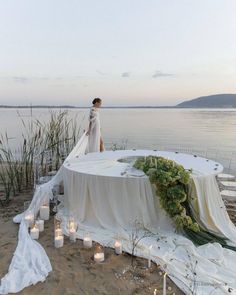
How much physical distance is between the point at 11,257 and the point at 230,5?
24.8 ft

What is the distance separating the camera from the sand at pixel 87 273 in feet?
8.07

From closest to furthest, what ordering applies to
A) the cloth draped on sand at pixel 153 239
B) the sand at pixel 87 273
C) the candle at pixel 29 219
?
1. the sand at pixel 87 273
2. the cloth draped on sand at pixel 153 239
3. the candle at pixel 29 219

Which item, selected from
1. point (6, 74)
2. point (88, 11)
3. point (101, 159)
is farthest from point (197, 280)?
point (6, 74)

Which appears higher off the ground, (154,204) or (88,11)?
(88,11)

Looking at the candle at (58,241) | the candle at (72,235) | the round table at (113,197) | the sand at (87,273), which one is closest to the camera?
the sand at (87,273)

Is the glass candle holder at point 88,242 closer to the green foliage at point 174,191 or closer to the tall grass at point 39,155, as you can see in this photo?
the green foliage at point 174,191

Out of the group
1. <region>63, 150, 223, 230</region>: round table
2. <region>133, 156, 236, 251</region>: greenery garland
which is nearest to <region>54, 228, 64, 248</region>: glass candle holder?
<region>63, 150, 223, 230</region>: round table

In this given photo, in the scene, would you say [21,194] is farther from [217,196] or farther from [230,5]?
[230,5]

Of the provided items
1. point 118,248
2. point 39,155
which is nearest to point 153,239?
point 118,248

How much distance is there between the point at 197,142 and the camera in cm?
1344

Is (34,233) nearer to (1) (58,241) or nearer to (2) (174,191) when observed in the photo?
(1) (58,241)

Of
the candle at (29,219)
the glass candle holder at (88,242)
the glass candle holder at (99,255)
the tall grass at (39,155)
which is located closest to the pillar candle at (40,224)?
the candle at (29,219)

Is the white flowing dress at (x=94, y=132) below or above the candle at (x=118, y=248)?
above

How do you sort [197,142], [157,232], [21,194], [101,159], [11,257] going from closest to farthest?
1. [11,257]
2. [157,232]
3. [101,159]
4. [21,194]
5. [197,142]
